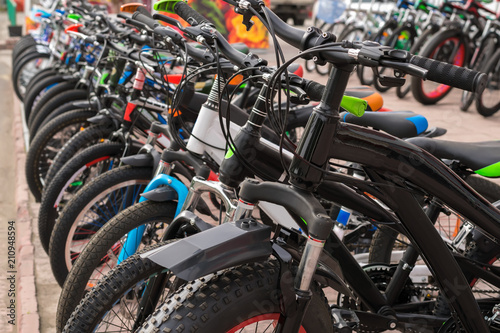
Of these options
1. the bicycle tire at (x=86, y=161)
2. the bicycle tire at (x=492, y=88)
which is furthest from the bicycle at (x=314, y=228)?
the bicycle tire at (x=492, y=88)

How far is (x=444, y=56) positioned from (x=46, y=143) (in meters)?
5.19

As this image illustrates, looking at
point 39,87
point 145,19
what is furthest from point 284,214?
point 39,87

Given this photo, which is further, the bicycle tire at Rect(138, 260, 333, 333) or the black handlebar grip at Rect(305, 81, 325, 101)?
the black handlebar grip at Rect(305, 81, 325, 101)

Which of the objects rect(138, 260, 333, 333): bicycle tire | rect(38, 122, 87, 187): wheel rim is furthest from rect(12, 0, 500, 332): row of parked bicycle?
rect(38, 122, 87, 187): wheel rim

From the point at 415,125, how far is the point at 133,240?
1.35m

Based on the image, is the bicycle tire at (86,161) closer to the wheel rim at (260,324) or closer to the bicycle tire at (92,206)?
the bicycle tire at (92,206)

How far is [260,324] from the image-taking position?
1.67 meters

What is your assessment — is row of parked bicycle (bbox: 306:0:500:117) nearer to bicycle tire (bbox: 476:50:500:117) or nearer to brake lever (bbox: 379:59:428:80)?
bicycle tire (bbox: 476:50:500:117)

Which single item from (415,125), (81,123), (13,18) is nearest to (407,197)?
(415,125)

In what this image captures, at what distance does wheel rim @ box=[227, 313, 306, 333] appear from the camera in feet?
5.19

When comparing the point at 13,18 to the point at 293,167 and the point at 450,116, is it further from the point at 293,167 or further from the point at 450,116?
the point at 293,167

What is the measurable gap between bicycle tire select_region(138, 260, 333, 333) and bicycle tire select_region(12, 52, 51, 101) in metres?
6.16

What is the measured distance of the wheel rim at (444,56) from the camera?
7.14 m

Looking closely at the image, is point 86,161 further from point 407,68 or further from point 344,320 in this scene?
point 407,68
